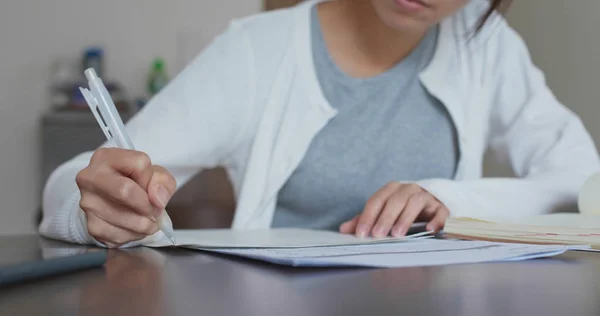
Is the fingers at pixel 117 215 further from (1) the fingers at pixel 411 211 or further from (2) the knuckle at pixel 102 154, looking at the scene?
(1) the fingers at pixel 411 211

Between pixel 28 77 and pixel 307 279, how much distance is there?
2.69 meters

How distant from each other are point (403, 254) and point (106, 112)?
0.27 m

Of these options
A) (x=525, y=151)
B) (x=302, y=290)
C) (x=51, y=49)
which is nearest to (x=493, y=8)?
(x=525, y=151)

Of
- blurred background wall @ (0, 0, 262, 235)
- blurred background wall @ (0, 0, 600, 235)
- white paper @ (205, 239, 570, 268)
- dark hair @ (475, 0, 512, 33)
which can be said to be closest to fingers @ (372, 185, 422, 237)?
white paper @ (205, 239, 570, 268)

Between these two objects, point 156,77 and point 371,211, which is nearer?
point 371,211

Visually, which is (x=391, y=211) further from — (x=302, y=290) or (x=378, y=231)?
(x=302, y=290)

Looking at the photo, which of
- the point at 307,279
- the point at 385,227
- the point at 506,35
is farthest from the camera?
the point at 506,35

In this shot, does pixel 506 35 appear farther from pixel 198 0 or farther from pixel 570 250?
pixel 198 0

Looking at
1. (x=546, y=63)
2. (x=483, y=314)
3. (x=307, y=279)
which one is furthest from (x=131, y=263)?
(x=546, y=63)

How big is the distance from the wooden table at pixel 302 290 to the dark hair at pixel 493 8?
69 centimetres

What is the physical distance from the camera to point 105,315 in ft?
1.16

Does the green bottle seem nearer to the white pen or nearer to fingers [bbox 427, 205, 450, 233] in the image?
fingers [bbox 427, 205, 450, 233]

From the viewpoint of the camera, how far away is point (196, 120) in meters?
0.98

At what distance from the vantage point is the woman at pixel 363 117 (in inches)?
38.3
